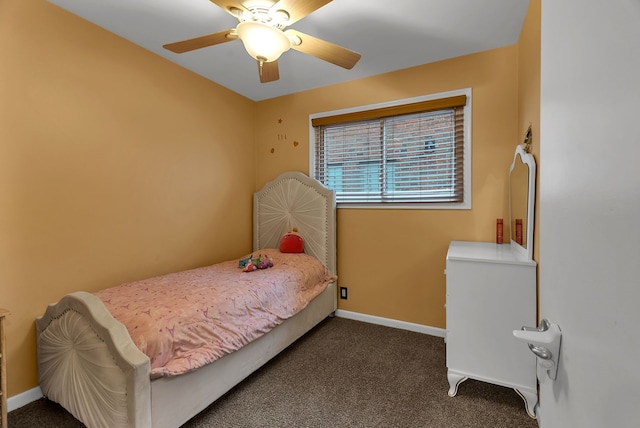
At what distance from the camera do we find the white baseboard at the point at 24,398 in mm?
1705

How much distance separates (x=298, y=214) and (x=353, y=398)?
6.22ft

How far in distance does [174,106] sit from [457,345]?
9.94ft

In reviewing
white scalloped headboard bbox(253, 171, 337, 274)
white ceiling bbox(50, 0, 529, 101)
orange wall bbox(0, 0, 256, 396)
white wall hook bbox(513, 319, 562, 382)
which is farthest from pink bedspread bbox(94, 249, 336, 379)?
white ceiling bbox(50, 0, 529, 101)

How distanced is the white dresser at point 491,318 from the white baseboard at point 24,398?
264 centimetres

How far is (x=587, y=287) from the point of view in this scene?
16.3 inches

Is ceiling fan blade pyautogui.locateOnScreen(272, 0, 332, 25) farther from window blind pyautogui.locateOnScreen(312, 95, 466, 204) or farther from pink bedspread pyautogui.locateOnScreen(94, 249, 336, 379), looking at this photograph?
pink bedspread pyautogui.locateOnScreen(94, 249, 336, 379)

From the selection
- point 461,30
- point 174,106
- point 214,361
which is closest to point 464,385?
point 214,361

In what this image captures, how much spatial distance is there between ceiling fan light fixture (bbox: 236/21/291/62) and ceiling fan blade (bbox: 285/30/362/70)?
113 mm

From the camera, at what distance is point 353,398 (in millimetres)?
1809

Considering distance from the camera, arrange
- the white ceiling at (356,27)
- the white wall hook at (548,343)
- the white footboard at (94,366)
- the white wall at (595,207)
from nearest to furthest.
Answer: the white wall at (595,207) < the white wall hook at (548,343) < the white footboard at (94,366) < the white ceiling at (356,27)

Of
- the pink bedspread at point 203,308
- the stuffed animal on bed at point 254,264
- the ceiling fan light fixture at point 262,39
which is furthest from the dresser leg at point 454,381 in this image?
the ceiling fan light fixture at point 262,39

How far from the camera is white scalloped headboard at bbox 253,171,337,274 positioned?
307cm

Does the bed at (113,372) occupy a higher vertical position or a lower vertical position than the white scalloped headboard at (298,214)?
lower

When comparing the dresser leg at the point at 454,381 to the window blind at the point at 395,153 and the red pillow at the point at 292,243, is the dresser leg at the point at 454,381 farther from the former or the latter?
the red pillow at the point at 292,243
